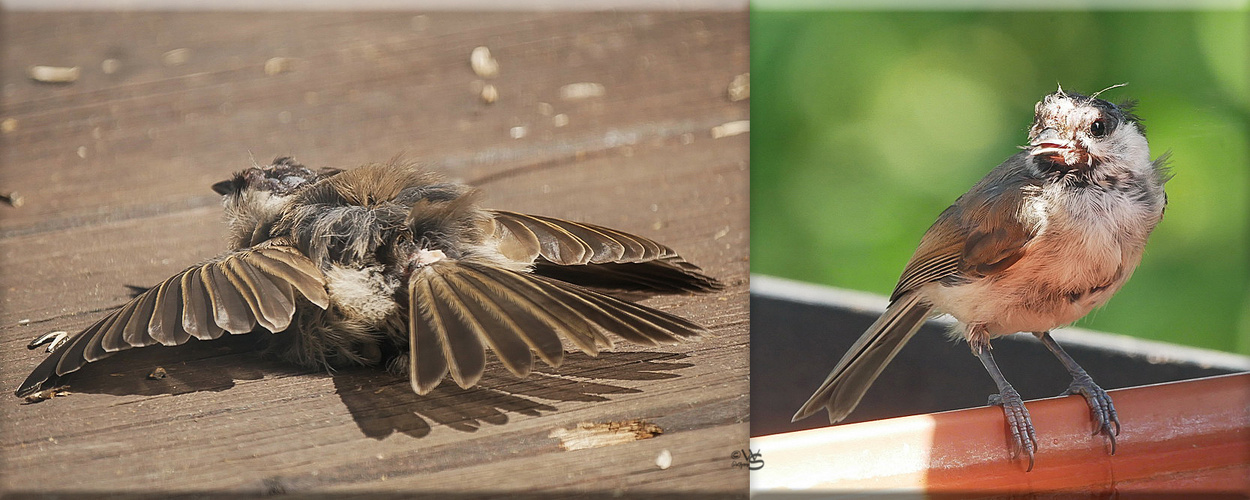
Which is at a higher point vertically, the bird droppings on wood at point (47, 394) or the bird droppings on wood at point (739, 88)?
the bird droppings on wood at point (739, 88)

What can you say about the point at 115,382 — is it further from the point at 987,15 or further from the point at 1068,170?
the point at 987,15

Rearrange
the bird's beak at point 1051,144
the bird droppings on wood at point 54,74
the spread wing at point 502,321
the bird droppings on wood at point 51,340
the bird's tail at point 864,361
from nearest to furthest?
1. the spread wing at point 502,321
2. the bird droppings on wood at point 51,340
3. the bird's beak at point 1051,144
4. the bird's tail at point 864,361
5. the bird droppings on wood at point 54,74

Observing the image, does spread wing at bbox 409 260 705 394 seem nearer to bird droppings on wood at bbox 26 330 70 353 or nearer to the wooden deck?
the wooden deck

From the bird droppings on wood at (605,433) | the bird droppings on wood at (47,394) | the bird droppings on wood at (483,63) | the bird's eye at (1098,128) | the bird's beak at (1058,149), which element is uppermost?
the bird droppings on wood at (483,63)

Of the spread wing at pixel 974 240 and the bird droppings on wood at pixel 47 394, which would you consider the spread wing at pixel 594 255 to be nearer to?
the spread wing at pixel 974 240

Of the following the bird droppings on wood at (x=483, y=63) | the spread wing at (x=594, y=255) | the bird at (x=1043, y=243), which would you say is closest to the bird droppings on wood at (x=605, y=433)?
the spread wing at (x=594, y=255)

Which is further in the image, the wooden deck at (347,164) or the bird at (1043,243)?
the bird at (1043,243)

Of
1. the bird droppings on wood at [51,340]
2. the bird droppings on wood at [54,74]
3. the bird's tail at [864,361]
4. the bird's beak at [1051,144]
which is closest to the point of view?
the bird droppings on wood at [51,340]
